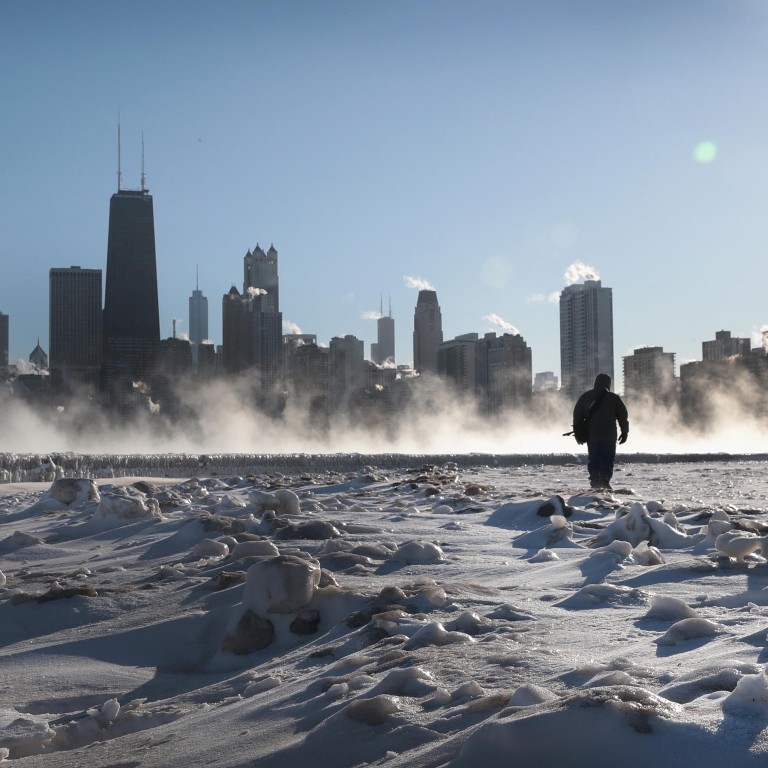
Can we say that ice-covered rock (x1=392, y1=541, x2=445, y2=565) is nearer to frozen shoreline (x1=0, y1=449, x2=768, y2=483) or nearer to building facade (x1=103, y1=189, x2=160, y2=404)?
frozen shoreline (x1=0, y1=449, x2=768, y2=483)

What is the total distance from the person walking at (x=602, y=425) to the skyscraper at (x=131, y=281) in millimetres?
92167

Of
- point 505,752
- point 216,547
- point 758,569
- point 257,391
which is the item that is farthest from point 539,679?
point 257,391

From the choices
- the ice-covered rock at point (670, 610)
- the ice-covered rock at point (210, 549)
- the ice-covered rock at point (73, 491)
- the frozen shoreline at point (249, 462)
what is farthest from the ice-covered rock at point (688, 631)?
the frozen shoreline at point (249, 462)

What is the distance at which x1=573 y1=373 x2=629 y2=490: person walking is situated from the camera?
9062mm

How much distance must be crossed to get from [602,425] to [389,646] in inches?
279

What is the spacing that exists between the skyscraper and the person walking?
92.2 metres

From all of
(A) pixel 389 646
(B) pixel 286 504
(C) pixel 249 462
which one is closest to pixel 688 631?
(A) pixel 389 646

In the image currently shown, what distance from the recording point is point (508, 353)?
77.8m

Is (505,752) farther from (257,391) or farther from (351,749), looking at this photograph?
(257,391)

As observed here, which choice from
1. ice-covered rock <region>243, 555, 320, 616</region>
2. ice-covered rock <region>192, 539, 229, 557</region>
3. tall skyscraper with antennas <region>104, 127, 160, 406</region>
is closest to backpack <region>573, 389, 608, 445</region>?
ice-covered rock <region>192, 539, 229, 557</region>

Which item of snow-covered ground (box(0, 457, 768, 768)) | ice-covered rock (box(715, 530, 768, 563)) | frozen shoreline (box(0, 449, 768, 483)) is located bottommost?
frozen shoreline (box(0, 449, 768, 483))

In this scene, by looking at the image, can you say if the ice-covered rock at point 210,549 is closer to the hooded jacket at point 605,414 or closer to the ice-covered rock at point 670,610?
the ice-covered rock at point 670,610

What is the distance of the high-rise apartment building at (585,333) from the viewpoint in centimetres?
8106

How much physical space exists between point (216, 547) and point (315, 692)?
2124mm
